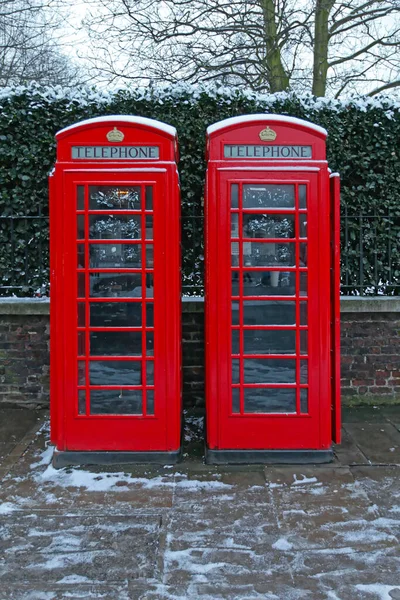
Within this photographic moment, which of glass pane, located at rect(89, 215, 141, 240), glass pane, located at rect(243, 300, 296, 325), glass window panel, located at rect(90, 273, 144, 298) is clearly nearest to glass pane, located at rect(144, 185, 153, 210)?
glass pane, located at rect(89, 215, 141, 240)

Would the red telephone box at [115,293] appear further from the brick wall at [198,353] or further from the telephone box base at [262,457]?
the brick wall at [198,353]

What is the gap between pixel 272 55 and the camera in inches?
377

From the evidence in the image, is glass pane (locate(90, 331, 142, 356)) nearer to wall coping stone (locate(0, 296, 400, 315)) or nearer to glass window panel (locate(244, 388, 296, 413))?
glass window panel (locate(244, 388, 296, 413))

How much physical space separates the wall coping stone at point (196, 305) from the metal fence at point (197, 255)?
17cm

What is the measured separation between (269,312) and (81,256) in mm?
1587

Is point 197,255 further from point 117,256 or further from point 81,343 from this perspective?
point 81,343

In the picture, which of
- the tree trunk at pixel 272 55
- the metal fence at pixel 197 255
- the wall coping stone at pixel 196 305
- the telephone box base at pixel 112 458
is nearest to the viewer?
the telephone box base at pixel 112 458

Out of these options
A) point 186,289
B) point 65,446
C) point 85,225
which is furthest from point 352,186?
point 65,446

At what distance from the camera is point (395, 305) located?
554 cm

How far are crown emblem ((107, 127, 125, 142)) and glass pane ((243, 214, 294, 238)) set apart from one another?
1160 mm

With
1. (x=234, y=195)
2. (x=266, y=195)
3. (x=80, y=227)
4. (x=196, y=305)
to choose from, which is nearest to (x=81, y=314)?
(x=80, y=227)

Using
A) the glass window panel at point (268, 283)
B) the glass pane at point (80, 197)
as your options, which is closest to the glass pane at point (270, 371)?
the glass window panel at point (268, 283)

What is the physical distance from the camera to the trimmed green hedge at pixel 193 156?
18.0ft

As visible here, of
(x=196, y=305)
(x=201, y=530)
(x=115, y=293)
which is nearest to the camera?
(x=201, y=530)
